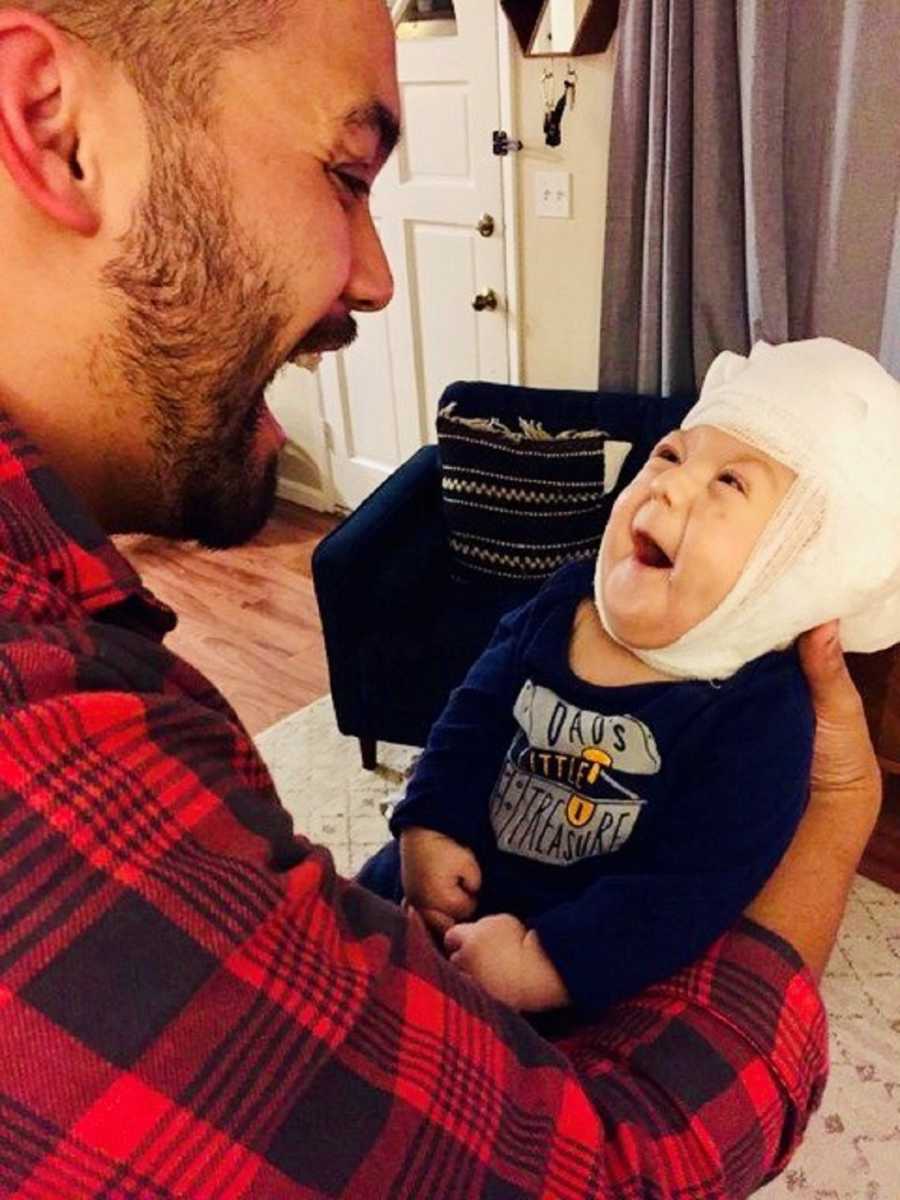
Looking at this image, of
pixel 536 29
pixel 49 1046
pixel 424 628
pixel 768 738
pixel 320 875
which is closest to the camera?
pixel 49 1046

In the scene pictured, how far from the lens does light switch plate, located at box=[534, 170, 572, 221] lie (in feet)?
8.99

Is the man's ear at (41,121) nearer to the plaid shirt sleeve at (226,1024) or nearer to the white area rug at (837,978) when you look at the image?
the plaid shirt sleeve at (226,1024)

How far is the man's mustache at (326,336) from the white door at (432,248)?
233cm

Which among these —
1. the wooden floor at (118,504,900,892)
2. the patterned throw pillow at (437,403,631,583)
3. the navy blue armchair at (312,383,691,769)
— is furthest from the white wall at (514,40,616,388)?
the wooden floor at (118,504,900,892)

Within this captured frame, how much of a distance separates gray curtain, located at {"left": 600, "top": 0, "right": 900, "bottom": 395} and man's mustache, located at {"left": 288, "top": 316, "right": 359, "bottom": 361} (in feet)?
5.44

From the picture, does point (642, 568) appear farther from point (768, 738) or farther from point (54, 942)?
point (54, 942)

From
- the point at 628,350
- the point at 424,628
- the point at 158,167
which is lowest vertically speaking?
the point at 424,628

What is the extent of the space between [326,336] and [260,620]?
256 cm

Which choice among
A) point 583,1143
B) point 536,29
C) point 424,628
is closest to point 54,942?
point 583,1143

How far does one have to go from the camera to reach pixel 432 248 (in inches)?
128

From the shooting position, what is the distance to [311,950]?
48 centimetres

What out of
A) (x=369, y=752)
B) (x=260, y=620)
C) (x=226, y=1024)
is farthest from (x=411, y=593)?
(x=226, y=1024)

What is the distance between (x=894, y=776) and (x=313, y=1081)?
220 cm

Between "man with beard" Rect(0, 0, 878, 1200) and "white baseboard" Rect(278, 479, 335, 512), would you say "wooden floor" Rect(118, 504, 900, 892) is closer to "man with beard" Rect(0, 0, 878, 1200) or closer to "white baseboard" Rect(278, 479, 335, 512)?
"white baseboard" Rect(278, 479, 335, 512)
